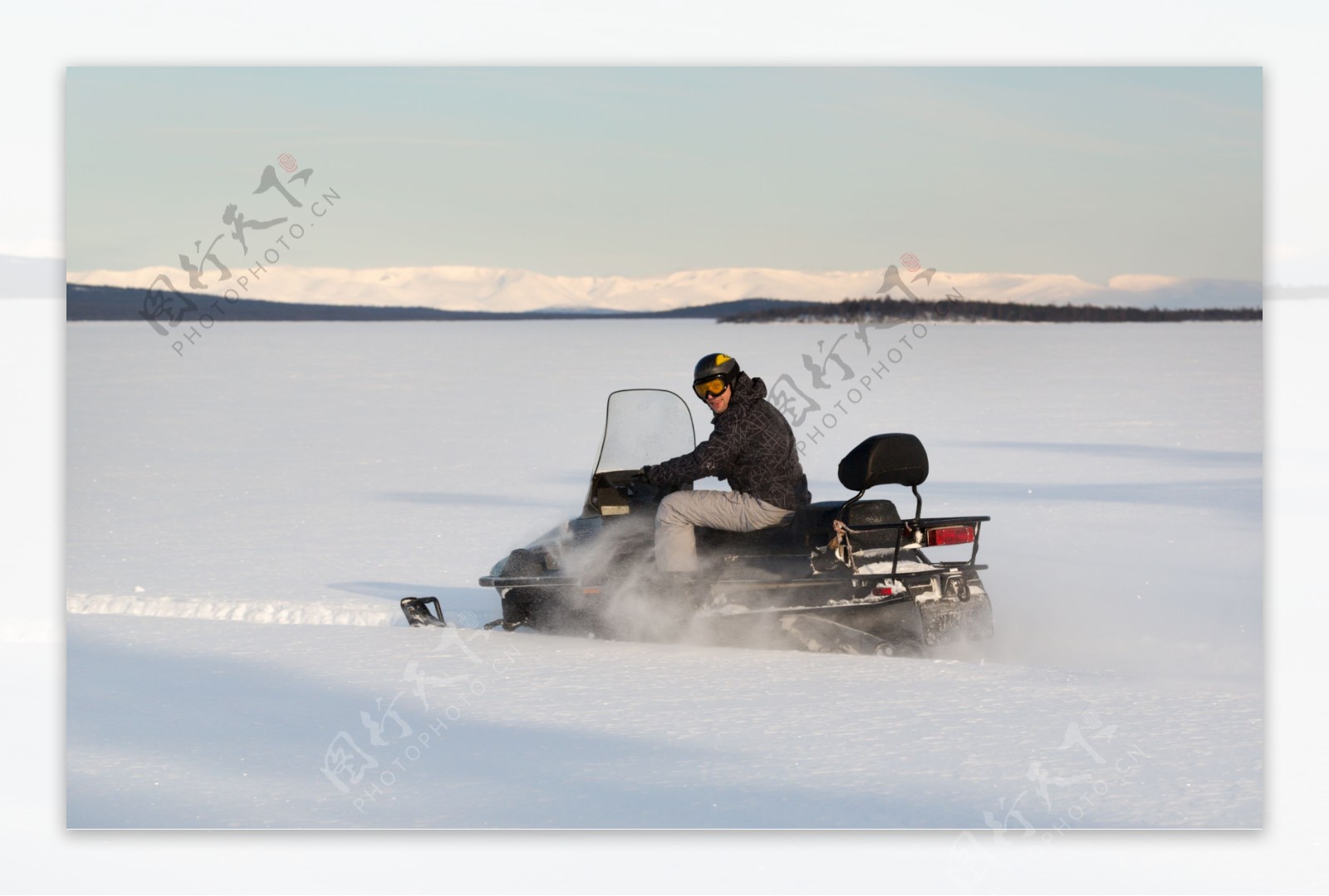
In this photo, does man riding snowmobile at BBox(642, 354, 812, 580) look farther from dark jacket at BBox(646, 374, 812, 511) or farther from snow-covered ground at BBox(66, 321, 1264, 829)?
snow-covered ground at BBox(66, 321, 1264, 829)

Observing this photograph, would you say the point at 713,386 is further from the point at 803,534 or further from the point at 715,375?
the point at 803,534

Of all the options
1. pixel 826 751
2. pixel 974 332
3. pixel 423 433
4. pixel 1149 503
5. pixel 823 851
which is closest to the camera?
pixel 823 851

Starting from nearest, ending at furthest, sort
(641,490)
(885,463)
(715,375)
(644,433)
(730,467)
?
(885,463) → (715,375) → (730,467) → (641,490) → (644,433)

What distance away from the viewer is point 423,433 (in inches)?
600

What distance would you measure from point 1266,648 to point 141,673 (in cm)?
450

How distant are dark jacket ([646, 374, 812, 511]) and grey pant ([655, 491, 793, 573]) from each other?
0.05 metres

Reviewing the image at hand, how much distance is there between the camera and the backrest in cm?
523

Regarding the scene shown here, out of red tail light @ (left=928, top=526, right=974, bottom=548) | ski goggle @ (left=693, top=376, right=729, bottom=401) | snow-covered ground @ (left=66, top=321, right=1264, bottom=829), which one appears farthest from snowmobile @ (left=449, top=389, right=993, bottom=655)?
ski goggle @ (left=693, top=376, right=729, bottom=401)

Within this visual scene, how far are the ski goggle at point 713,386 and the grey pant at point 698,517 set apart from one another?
0.41m

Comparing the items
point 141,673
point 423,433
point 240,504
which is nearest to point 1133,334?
point 423,433

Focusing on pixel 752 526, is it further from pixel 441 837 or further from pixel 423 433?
pixel 423 433

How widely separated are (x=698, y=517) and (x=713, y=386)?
1.77ft

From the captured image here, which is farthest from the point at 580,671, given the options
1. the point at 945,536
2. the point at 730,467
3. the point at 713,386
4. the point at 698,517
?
the point at 945,536

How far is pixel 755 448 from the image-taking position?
18.5 ft
